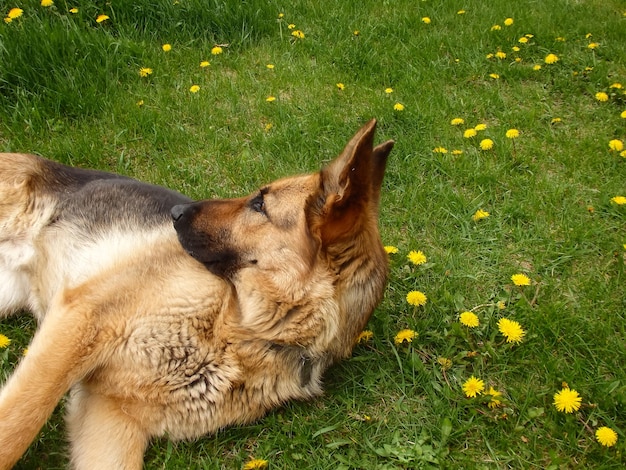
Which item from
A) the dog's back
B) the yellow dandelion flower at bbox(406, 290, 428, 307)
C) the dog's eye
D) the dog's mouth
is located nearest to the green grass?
the yellow dandelion flower at bbox(406, 290, 428, 307)

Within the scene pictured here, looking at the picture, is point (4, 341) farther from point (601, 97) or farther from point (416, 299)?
point (601, 97)

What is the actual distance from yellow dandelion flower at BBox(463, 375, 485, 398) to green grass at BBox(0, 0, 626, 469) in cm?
9

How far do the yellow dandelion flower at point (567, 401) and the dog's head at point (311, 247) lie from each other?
0.98 meters

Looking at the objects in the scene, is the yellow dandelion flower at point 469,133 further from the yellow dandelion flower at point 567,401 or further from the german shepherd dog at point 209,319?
the yellow dandelion flower at point 567,401

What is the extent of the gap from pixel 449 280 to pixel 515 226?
2.74ft

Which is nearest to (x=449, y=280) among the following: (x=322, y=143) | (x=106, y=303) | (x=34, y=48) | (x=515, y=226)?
(x=515, y=226)

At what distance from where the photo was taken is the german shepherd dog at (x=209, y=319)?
2.25 m

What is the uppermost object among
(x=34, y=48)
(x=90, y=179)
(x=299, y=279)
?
(x=34, y=48)

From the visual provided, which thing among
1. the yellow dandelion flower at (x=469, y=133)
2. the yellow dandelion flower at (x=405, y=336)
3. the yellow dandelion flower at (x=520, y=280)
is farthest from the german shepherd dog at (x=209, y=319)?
the yellow dandelion flower at (x=469, y=133)

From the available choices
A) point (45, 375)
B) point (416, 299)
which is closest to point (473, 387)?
point (416, 299)

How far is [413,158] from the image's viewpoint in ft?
A: 14.0

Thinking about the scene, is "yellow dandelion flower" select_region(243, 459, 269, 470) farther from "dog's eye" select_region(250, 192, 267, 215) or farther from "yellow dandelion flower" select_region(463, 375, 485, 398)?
"dog's eye" select_region(250, 192, 267, 215)

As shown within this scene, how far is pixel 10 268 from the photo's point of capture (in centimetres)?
307

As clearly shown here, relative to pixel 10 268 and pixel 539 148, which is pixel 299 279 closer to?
pixel 10 268
